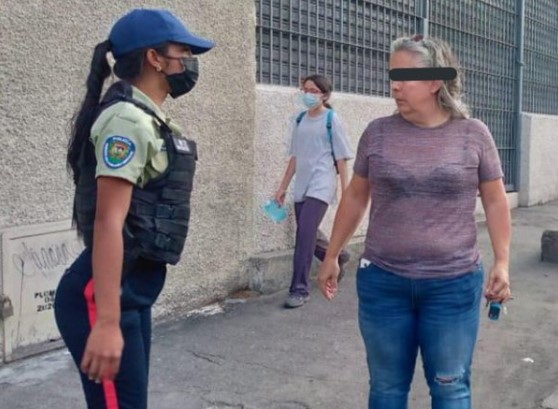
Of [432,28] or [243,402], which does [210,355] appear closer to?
[243,402]

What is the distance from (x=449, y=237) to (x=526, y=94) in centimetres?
907

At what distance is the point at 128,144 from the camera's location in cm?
212

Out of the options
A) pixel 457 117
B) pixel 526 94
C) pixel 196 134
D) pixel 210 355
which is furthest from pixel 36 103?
pixel 526 94

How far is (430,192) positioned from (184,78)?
1.00 meters

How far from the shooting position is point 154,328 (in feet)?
16.6

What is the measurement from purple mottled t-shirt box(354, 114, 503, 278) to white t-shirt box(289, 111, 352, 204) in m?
2.75

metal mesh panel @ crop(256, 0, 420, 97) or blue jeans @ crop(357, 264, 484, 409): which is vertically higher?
metal mesh panel @ crop(256, 0, 420, 97)

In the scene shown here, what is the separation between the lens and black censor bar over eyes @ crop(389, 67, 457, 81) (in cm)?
286

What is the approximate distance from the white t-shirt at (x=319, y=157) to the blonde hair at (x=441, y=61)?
2.75 meters

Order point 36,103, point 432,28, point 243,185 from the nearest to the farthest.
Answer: point 36,103
point 243,185
point 432,28

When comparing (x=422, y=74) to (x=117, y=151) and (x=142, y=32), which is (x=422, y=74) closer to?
(x=142, y=32)

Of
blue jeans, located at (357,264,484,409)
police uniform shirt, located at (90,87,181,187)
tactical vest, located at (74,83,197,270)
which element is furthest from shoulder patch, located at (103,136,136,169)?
blue jeans, located at (357,264,484,409)

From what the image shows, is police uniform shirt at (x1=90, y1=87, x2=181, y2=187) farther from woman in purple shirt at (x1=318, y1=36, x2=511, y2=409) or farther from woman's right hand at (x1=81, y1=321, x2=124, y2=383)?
woman in purple shirt at (x1=318, y1=36, x2=511, y2=409)

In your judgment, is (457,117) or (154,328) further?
(154,328)
